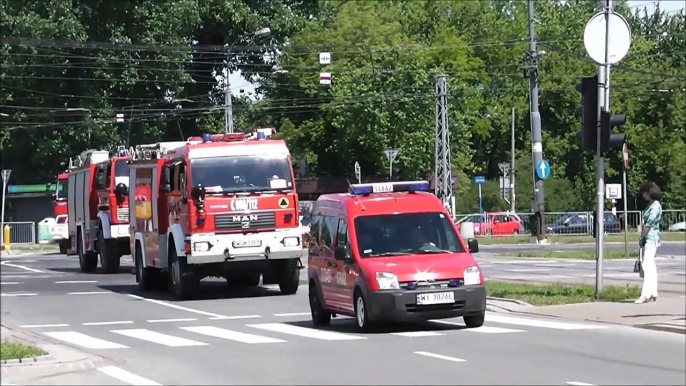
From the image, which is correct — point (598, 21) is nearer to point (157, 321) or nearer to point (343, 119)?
point (157, 321)

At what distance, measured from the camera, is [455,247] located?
59.9ft

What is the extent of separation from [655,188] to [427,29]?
6696 centimetres

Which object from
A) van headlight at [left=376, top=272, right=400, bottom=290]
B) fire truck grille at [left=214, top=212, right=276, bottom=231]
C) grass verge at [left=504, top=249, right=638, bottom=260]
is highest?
fire truck grille at [left=214, top=212, right=276, bottom=231]

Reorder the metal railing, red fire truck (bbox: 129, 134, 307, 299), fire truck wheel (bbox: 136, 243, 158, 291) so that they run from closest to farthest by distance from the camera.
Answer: red fire truck (bbox: 129, 134, 307, 299) → fire truck wheel (bbox: 136, 243, 158, 291) → the metal railing

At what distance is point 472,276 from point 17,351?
20.3 feet

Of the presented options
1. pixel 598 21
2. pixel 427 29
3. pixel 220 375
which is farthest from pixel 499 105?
pixel 220 375

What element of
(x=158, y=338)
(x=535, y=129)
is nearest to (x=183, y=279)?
(x=158, y=338)

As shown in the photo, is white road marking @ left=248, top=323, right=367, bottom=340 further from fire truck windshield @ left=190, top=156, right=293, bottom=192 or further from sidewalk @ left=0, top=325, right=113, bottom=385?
fire truck windshield @ left=190, top=156, right=293, bottom=192

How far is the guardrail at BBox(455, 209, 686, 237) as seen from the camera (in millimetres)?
59594

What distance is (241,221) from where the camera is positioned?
25.4 meters

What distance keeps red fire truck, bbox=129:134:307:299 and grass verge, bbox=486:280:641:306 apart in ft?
14.0

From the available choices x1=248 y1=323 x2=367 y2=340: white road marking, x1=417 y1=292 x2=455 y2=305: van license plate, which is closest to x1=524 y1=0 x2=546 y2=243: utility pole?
x1=248 y1=323 x2=367 y2=340: white road marking

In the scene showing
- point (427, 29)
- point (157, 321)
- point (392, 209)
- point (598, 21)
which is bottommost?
point (157, 321)

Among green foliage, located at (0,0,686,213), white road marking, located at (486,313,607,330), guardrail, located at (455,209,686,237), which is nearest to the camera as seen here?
white road marking, located at (486,313,607,330)
